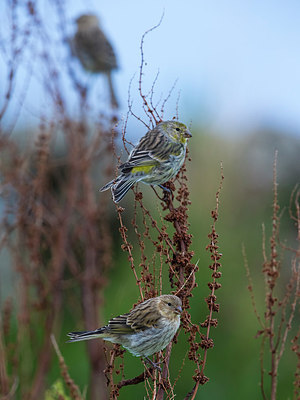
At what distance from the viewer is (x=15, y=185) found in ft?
18.4

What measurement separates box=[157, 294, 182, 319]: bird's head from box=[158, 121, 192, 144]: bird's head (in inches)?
54.2

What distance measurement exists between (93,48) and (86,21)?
808 millimetres

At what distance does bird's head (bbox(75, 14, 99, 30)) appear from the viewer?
10.0 m

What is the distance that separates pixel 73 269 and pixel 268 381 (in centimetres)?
228

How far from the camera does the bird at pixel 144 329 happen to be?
3312 millimetres

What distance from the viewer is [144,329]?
346 cm

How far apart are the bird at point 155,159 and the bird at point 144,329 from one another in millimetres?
686

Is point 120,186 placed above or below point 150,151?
below

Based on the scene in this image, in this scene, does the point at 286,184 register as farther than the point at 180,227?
Yes

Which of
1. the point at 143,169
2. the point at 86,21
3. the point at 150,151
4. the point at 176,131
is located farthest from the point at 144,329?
the point at 86,21

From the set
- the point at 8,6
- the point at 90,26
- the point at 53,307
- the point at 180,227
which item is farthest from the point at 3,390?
the point at 90,26

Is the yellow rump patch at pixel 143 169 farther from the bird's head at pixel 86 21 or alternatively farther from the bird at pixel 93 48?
the bird's head at pixel 86 21

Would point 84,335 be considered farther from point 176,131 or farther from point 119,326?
point 176,131

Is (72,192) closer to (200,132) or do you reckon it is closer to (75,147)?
(75,147)
